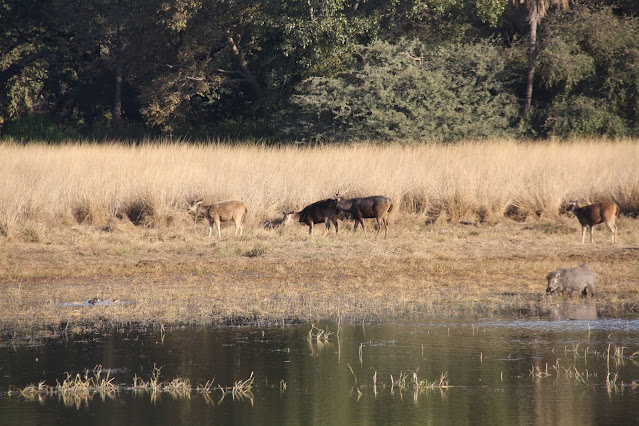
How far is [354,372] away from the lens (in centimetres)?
755

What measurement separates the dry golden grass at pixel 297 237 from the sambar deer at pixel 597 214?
33 centimetres

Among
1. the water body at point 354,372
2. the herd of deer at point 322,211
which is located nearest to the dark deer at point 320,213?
the herd of deer at point 322,211

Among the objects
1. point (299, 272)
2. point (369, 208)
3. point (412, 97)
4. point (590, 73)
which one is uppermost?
point (590, 73)

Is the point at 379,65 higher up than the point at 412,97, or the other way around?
the point at 379,65

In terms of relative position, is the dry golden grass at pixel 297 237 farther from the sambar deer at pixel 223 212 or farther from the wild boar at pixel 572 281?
the sambar deer at pixel 223 212

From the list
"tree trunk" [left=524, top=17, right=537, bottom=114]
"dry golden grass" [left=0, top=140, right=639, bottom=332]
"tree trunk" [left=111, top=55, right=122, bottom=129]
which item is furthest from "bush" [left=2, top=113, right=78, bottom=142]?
"tree trunk" [left=524, top=17, right=537, bottom=114]

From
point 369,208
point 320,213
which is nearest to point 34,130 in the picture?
point 320,213

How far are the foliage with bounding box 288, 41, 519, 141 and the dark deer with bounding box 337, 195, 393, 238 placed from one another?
11511 mm

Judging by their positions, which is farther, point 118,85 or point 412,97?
point 118,85

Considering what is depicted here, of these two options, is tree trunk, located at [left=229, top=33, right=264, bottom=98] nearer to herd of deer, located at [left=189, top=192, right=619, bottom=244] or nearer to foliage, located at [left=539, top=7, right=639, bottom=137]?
foliage, located at [left=539, top=7, right=639, bottom=137]

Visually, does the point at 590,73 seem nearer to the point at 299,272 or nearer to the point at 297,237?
the point at 297,237

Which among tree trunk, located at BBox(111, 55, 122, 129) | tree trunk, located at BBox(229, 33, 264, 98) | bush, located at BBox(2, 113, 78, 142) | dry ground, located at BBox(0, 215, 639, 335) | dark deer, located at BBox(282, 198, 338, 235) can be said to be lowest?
dry ground, located at BBox(0, 215, 639, 335)

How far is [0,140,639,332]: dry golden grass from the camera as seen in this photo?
1013 cm

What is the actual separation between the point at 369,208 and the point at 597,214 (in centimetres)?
394
